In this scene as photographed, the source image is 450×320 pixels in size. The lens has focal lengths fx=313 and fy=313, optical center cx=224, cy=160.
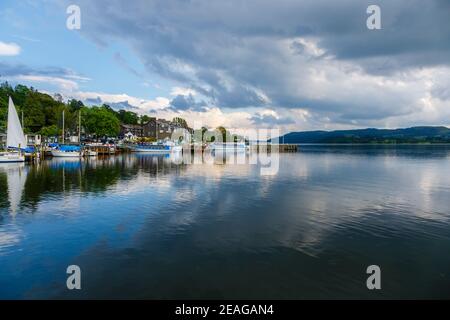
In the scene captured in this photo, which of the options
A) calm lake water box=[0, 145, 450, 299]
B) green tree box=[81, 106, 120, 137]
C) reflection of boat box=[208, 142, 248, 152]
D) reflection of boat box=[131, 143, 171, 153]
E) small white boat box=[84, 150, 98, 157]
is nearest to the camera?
calm lake water box=[0, 145, 450, 299]

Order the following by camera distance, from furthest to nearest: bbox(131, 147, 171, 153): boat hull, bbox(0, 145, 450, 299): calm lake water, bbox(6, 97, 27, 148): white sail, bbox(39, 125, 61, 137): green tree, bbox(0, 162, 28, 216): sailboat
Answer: bbox(131, 147, 171, 153): boat hull → bbox(39, 125, 61, 137): green tree → bbox(6, 97, 27, 148): white sail → bbox(0, 162, 28, 216): sailboat → bbox(0, 145, 450, 299): calm lake water

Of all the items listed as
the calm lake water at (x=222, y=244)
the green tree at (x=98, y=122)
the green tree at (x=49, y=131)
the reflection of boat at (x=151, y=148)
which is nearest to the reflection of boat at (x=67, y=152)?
the reflection of boat at (x=151, y=148)

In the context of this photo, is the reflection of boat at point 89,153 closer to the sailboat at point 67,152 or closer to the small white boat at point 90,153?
the small white boat at point 90,153

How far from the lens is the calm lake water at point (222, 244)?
1323cm

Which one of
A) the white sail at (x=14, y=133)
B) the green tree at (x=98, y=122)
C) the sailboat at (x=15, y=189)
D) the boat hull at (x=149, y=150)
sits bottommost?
the sailboat at (x=15, y=189)

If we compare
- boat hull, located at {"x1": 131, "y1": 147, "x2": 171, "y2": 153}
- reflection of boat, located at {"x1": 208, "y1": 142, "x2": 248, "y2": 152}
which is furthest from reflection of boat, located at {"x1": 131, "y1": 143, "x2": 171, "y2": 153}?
reflection of boat, located at {"x1": 208, "y1": 142, "x2": 248, "y2": 152}

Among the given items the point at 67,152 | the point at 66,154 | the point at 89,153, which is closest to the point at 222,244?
the point at 66,154

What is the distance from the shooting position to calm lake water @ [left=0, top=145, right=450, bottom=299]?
43.4ft

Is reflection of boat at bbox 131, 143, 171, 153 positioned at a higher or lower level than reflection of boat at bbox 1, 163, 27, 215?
higher

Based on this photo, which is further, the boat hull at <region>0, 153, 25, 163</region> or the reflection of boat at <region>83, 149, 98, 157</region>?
the reflection of boat at <region>83, 149, 98, 157</region>

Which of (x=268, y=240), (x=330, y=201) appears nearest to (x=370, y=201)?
(x=330, y=201)

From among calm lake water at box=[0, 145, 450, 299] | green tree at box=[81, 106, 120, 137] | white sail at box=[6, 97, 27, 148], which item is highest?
green tree at box=[81, 106, 120, 137]

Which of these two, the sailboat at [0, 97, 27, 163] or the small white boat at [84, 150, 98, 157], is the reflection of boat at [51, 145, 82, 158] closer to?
the small white boat at [84, 150, 98, 157]

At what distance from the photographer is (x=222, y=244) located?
60.4ft
